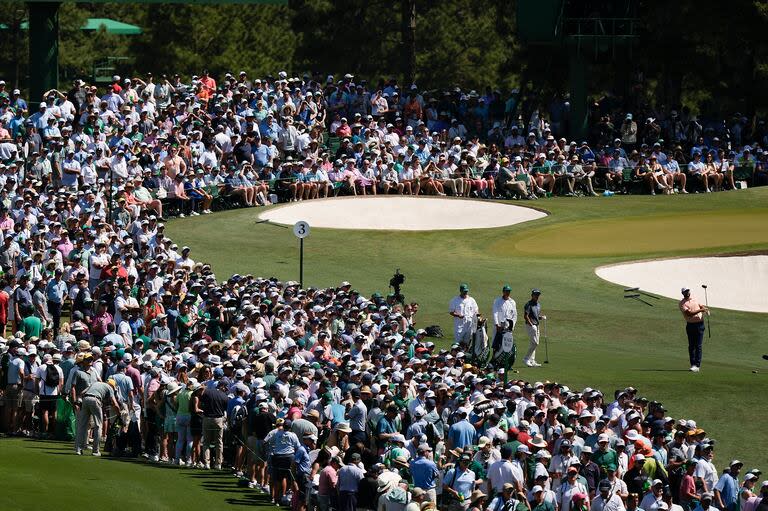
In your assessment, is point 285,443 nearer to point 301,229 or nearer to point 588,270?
point 301,229

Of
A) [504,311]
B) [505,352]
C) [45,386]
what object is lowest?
[45,386]

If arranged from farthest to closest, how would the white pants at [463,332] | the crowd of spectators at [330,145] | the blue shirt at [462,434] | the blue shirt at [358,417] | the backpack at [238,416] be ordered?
the crowd of spectators at [330,145] < the white pants at [463,332] < the backpack at [238,416] < the blue shirt at [358,417] < the blue shirt at [462,434]

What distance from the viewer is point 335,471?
72.0 feet

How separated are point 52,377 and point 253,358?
330cm

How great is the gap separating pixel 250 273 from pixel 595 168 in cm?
1696

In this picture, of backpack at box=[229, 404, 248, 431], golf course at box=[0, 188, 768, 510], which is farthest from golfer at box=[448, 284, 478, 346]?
backpack at box=[229, 404, 248, 431]

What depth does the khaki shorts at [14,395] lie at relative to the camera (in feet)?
88.2

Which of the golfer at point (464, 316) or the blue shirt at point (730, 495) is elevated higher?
the golfer at point (464, 316)

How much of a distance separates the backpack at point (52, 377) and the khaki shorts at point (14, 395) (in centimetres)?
48

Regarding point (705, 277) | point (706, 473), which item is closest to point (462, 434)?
point (706, 473)

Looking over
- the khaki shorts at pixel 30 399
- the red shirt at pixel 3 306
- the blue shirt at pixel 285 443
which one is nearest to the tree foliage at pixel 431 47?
the red shirt at pixel 3 306

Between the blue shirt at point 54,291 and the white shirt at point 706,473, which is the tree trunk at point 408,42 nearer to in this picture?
the blue shirt at point 54,291

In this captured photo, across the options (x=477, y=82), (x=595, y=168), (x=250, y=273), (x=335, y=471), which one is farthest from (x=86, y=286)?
(x=477, y=82)

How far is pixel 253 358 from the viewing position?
A: 2709 cm
